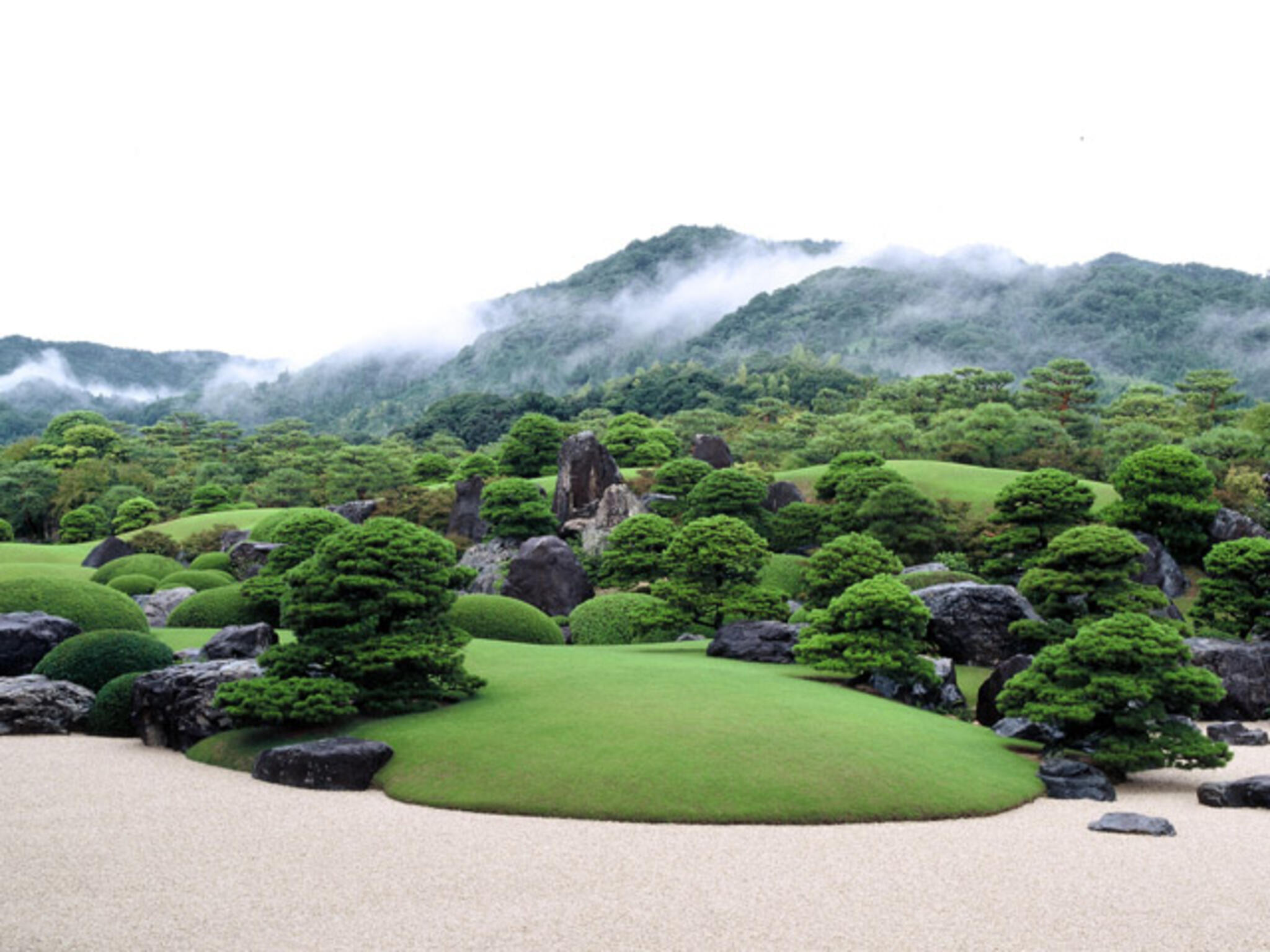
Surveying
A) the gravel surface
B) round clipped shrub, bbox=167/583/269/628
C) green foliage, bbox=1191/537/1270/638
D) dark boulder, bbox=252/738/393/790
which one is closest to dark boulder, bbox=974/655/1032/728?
the gravel surface

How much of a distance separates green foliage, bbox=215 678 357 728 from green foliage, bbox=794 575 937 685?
329 inches

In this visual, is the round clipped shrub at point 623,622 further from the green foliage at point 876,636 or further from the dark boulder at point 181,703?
the dark boulder at point 181,703

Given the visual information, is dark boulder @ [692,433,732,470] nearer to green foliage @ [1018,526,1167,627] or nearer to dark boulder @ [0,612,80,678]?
green foliage @ [1018,526,1167,627]

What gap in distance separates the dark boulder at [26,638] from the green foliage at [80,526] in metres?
37.7

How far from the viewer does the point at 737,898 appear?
7297 mm

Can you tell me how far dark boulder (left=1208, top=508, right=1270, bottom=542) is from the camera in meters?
29.1

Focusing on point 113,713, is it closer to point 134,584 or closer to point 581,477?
point 134,584

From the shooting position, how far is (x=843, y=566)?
806 inches

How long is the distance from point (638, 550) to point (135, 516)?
114 feet

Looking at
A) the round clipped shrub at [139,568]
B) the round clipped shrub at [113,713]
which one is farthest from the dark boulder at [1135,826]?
the round clipped shrub at [139,568]

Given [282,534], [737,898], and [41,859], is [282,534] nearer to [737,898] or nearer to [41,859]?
[41,859]

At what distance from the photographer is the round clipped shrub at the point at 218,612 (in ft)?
72.7

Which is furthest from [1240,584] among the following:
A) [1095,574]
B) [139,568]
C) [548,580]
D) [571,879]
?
[139,568]

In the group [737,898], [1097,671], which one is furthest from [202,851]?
[1097,671]
